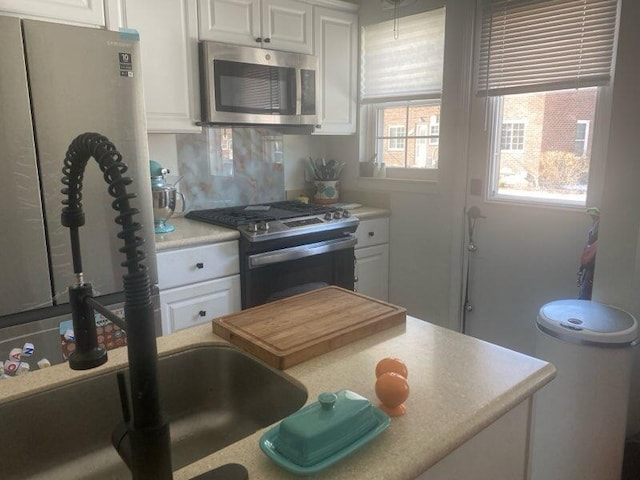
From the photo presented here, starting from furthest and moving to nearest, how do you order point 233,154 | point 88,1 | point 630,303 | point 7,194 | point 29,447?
point 233,154, point 88,1, point 630,303, point 7,194, point 29,447

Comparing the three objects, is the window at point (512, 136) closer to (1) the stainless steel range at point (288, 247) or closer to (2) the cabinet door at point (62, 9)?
(1) the stainless steel range at point (288, 247)

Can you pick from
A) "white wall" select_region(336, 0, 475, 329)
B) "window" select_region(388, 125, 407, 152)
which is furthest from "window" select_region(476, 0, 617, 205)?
"window" select_region(388, 125, 407, 152)

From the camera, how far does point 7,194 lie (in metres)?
1.73

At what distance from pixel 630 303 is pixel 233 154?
2.32 meters

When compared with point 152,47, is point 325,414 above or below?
below

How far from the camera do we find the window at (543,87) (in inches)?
91.1

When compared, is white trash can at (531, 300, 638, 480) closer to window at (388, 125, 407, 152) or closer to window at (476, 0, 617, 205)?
window at (476, 0, 617, 205)

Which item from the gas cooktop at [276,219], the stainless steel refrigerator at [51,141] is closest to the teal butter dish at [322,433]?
the stainless steel refrigerator at [51,141]

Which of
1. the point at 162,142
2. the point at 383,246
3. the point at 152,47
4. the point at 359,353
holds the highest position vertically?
the point at 152,47

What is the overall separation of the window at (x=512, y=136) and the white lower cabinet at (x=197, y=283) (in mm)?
Answer: 1581

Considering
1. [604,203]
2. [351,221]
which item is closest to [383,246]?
[351,221]

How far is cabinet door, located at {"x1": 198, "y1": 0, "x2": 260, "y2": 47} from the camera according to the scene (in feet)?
8.38

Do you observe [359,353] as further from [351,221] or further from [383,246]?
[383,246]

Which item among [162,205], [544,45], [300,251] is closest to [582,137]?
[544,45]
